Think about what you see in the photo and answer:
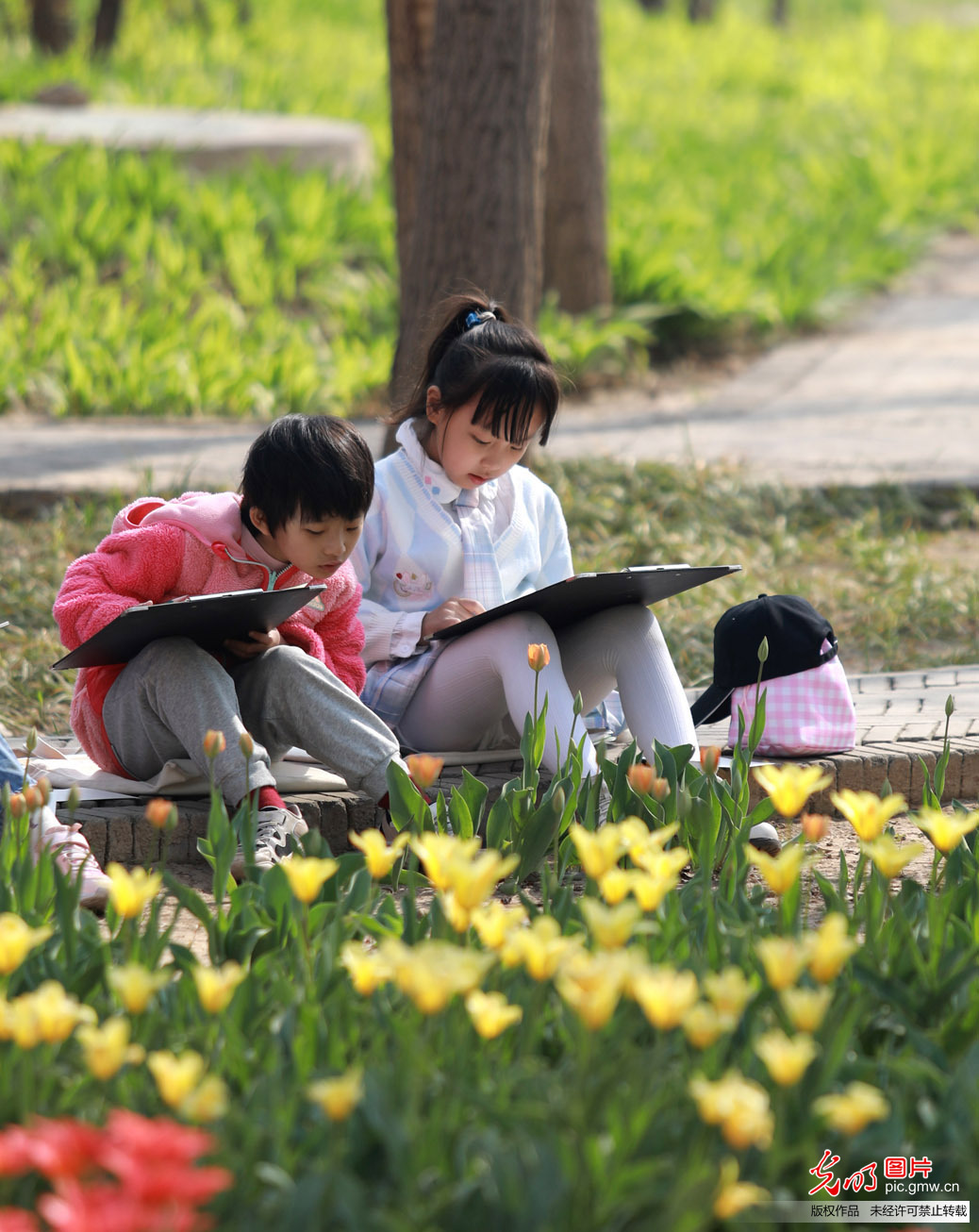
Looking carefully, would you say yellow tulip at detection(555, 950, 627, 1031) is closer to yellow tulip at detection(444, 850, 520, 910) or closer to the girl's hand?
yellow tulip at detection(444, 850, 520, 910)

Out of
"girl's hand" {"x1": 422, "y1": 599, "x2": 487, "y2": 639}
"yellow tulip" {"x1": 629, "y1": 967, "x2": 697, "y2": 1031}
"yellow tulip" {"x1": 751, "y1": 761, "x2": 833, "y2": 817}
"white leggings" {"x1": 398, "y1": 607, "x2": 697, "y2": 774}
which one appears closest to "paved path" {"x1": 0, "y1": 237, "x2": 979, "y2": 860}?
"white leggings" {"x1": 398, "y1": 607, "x2": 697, "y2": 774}

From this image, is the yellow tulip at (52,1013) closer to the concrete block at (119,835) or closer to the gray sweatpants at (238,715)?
the gray sweatpants at (238,715)

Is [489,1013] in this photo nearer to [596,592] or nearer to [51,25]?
[596,592]

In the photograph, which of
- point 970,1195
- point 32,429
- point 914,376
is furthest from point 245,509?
point 914,376

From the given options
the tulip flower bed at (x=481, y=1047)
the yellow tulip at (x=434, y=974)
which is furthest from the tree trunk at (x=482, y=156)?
the yellow tulip at (x=434, y=974)

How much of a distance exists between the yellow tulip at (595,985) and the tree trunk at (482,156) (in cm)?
381

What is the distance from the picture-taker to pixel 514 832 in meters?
2.48

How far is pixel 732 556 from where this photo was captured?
16.8 ft

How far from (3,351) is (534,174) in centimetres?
287

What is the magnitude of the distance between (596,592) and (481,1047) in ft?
4.18

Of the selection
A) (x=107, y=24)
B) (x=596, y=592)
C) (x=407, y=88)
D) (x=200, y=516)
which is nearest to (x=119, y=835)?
(x=200, y=516)

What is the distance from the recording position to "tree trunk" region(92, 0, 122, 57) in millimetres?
14156

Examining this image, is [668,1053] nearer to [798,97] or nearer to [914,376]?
[914,376]

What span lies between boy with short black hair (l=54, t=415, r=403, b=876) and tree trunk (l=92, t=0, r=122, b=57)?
504 inches
